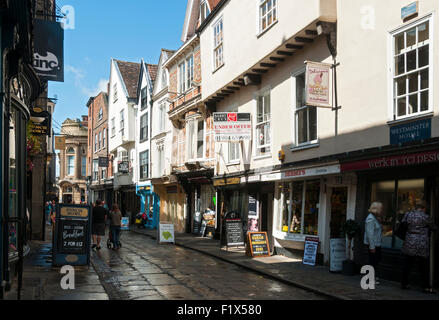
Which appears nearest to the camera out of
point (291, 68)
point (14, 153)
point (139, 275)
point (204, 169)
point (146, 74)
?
point (14, 153)

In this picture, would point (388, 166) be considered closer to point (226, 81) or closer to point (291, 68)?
point (291, 68)

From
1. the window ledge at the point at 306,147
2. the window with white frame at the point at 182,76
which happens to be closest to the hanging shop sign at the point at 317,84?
the window ledge at the point at 306,147

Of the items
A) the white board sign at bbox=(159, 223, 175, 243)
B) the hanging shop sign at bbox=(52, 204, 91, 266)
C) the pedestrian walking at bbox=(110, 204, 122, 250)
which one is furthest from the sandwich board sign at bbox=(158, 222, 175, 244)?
the hanging shop sign at bbox=(52, 204, 91, 266)

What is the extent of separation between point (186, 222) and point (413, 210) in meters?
17.5

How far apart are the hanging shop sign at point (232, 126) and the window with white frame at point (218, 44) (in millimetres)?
3109

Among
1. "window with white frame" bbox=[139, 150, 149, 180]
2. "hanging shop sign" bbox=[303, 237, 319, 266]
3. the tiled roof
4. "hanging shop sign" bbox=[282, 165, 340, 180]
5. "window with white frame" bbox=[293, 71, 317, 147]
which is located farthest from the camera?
the tiled roof

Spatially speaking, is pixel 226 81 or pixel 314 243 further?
pixel 226 81

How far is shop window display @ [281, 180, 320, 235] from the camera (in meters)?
13.1

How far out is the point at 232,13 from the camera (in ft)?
56.1

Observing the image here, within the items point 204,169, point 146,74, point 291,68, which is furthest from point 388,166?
point 146,74

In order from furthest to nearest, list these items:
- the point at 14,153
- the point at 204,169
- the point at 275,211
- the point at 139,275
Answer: the point at 204,169 → the point at 275,211 → the point at 139,275 → the point at 14,153

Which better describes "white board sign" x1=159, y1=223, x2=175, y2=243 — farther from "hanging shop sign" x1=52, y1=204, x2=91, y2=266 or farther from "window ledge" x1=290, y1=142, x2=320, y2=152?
"window ledge" x1=290, y1=142, x2=320, y2=152

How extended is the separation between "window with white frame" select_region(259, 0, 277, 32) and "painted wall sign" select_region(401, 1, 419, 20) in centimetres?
493

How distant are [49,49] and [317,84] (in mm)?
7457
